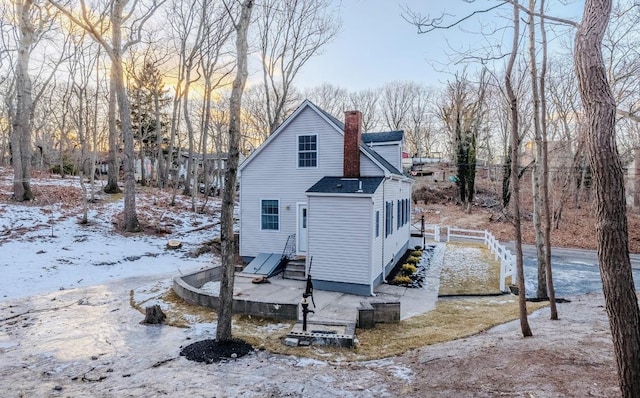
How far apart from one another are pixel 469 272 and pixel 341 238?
6.43m

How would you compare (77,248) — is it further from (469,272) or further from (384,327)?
(469,272)

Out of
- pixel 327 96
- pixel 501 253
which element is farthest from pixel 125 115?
pixel 327 96

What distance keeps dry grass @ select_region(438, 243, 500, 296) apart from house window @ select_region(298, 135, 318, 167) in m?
6.47

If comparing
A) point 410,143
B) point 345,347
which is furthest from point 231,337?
point 410,143

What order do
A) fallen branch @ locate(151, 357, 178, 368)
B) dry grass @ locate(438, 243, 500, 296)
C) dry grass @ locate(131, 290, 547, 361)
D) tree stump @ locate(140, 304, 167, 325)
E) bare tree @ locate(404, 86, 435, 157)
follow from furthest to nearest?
1. bare tree @ locate(404, 86, 435, 157)
2. dry grass @ locate(438, 243, 500, 296)
3. tree stump @ locate(140, 304, 167, 325)
4. dry grass @ locate(131, 290, 547, 361)
5. fallen branch @ locate(151, 357, 178, 368)

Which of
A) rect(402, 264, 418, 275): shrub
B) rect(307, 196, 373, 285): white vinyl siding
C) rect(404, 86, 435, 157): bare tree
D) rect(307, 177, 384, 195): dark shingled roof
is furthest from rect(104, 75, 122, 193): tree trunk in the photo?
rect(404, 86, 435, 157): bare tree

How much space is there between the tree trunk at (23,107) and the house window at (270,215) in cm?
1327

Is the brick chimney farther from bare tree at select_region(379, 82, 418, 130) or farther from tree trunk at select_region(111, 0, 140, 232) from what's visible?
bare tree at select_region(379, 82, 418, 130)

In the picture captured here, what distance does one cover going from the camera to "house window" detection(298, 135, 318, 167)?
13.8 metres

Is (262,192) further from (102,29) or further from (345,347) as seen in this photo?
(102,29)

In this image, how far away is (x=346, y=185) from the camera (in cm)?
1209

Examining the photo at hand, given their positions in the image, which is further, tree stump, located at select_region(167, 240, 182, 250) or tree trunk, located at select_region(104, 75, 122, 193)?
tree trunk, located at select_region(104, 75, 122, 193)

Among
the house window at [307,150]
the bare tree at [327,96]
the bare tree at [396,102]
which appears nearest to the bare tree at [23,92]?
the house window at [307,150]

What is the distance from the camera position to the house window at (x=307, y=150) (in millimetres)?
13812
